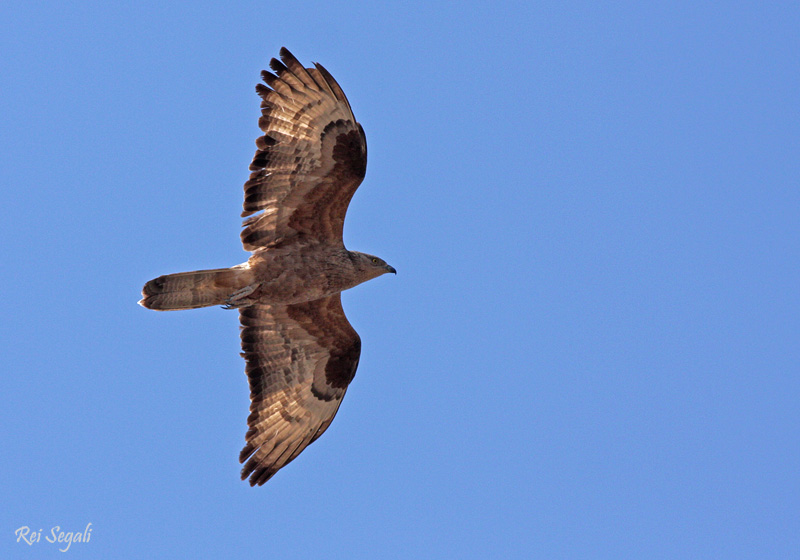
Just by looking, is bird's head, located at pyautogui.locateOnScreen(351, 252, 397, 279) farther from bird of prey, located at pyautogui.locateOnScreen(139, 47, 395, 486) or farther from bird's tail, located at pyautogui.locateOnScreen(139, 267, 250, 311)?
bird's tail, located at pyautogui.locateOnScreen(139, 267, 250, 311)

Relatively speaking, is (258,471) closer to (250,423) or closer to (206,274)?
(250,423)

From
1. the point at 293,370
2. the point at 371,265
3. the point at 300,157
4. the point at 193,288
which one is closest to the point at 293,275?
the point at 371,265

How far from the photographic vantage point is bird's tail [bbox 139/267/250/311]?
1201 cm

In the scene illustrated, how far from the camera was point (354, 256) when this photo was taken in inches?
521

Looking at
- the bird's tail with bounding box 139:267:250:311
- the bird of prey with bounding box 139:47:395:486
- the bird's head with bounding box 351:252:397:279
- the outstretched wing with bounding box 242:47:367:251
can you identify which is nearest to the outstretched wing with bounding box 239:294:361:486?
the bird of prey with bounding box 139:47:395:486

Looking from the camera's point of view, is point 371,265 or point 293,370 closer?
point 371,265

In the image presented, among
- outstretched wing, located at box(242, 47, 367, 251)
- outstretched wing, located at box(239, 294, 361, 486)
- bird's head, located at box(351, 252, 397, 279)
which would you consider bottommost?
outstretched wing, located at box(239, 294, 361, 486)

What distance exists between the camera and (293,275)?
42.2 feet

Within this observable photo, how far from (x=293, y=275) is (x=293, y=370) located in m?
1.77

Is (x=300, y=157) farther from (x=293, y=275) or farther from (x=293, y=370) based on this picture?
(x=293, y=370)

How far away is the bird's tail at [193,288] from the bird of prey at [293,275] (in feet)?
0.04

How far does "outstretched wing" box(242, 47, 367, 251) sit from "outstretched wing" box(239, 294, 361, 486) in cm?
142

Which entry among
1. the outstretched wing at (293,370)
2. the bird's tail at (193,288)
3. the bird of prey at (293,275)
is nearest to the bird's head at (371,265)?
the bird of prey at (293,275)

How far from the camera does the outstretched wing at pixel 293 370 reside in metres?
13.6
